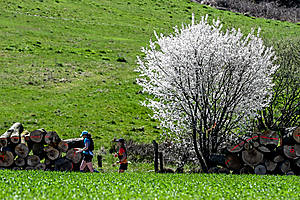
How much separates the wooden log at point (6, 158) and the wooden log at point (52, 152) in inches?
65.6

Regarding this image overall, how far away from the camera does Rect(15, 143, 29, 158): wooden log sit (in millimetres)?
17719

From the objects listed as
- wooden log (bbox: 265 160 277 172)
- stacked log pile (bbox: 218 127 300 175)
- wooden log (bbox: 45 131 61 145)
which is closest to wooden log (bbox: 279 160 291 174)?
stacked log pile (bbox: 218 127 300 175)

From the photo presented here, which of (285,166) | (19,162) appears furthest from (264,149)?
(19,162)

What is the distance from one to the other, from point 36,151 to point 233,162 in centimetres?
978

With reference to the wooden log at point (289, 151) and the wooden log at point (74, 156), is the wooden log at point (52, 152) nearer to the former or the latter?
the wooden log at point (74, 156)

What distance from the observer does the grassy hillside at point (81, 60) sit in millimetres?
29969

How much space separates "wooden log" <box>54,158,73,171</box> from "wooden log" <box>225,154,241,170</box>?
774cm

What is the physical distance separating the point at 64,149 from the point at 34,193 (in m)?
7.94

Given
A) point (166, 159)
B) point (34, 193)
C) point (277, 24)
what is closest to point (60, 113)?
point (166, 159)

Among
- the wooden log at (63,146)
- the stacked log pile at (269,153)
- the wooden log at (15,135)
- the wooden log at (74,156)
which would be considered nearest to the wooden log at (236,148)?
the stacked log pile at (269,153)

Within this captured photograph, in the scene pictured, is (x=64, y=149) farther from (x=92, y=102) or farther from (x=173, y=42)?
(x=92, y=102)

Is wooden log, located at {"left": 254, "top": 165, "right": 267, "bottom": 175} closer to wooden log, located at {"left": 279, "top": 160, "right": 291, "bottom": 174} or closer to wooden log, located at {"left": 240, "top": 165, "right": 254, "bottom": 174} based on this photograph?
wooden log, located at {"left": 240, "top": 165, "right": 254, "bottom": 174}

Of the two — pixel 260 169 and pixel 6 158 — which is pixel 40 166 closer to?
pixel 6 158

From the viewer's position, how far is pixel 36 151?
18031mm
